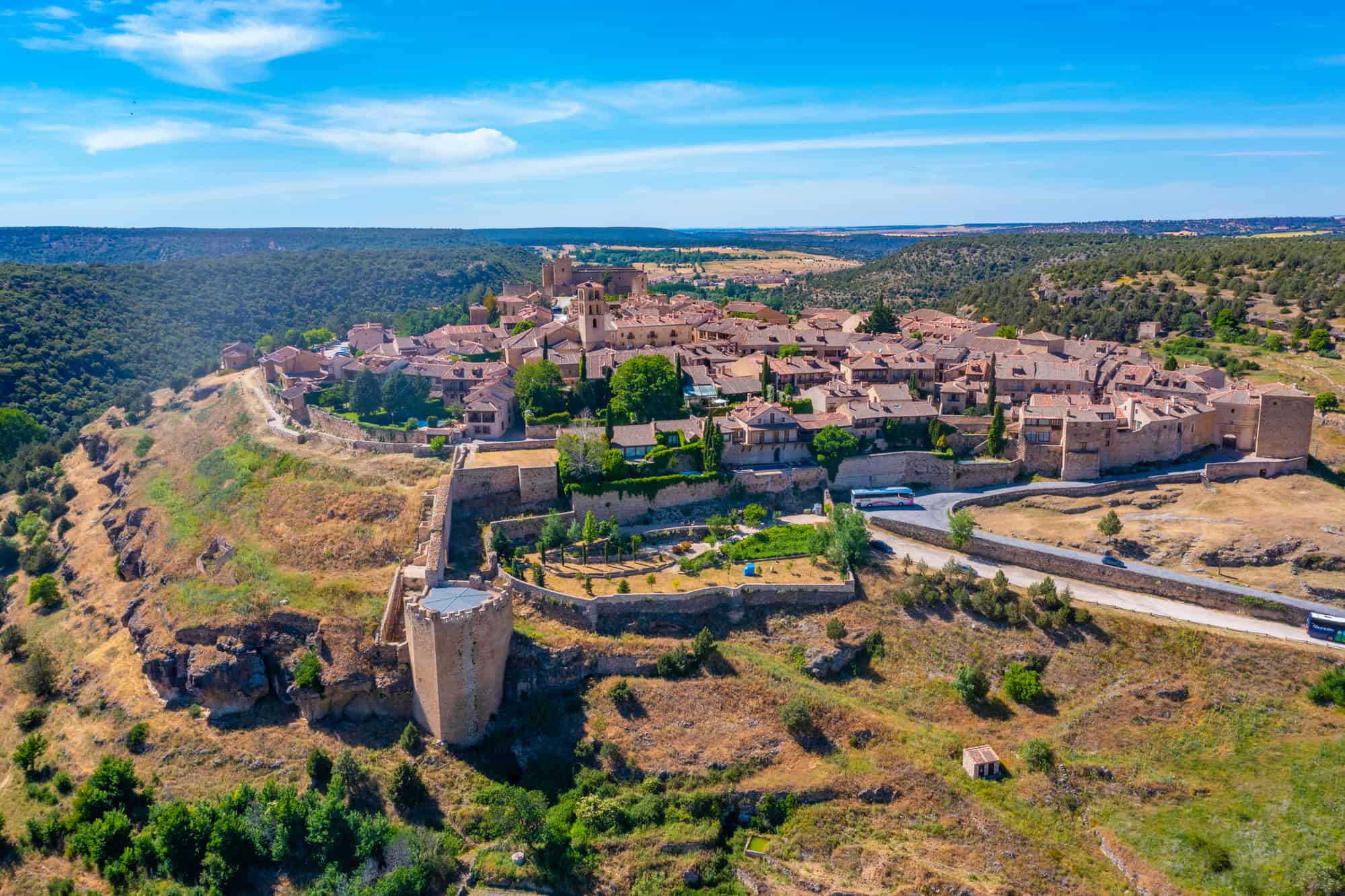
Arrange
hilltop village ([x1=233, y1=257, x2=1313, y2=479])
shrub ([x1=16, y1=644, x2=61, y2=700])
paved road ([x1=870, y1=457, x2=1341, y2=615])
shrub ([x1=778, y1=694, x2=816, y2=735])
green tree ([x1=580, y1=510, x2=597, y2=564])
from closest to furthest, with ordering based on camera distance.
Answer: shrub ([x1=778, y1=694, x2=816, y2=735]), paved road ([x1=870, y1=457, x2=1341, y2=615]), shrub ([x1=16, y1=644, x2=61, y2=700]), green tree ([x1=580, y1=510, x2=597, y2=564]), hilltop village ([x1=233, y1=257, x2=1313, y2=479])

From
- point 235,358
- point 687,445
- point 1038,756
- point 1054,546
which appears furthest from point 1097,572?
point 235,358

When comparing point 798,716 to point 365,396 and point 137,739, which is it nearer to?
point 137,739

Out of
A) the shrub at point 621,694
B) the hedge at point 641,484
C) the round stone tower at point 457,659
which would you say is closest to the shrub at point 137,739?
the round stone tower at point 457,659

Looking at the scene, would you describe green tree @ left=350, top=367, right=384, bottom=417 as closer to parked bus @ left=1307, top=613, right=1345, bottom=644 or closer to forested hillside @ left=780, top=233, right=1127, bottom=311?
parked bus @ left=1307, top=613, right=1345, bottom=644

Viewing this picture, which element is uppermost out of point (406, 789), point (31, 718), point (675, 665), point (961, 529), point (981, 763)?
point (961, 529)

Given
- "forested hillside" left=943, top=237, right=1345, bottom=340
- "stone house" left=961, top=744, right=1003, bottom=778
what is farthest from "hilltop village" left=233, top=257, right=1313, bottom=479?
"stone house" left=961, top=744, right=1003, bottom=778
